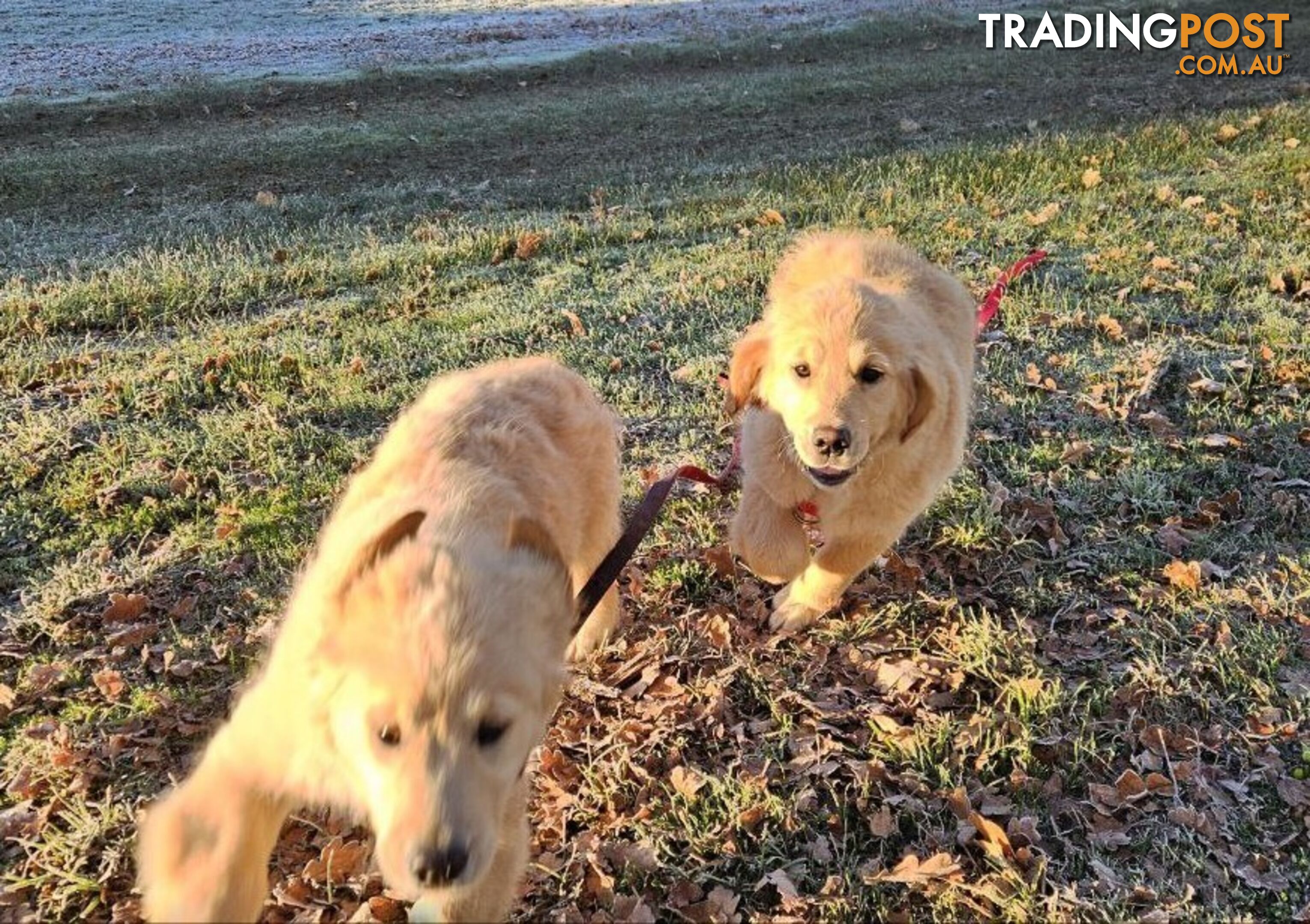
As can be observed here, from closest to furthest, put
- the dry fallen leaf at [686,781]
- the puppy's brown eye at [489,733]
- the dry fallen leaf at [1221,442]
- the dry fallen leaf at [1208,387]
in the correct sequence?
the puppy's brown eye at [489,733], the dry fallen leaf at [686,781], the dry fallen leaf at [1221,442], the dry fallen leaf at [1208,387]

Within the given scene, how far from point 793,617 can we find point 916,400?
3.48 ft

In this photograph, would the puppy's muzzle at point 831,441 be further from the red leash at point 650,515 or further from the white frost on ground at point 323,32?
the white frost on ground at point 323,32

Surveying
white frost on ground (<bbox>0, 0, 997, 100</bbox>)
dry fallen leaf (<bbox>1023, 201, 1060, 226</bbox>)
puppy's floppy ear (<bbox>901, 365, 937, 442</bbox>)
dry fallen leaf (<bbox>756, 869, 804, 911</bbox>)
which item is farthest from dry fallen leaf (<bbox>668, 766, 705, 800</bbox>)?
white frost on ground (<bbox>0, 0, 997, 100</bbox>)

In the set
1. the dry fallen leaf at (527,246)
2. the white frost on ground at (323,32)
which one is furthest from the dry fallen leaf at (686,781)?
the white frost on ground at (323,32)

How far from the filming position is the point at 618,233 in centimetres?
970

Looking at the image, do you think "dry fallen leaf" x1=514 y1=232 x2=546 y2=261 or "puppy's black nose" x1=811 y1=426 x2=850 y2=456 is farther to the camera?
"dry fallen leaf" x1=514 y1=232 x2=546 y2=261

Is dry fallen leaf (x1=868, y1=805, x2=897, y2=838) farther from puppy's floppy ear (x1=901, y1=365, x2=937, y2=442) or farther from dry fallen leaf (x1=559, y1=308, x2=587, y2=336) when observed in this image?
dry fallen leaf (x1=559, y1=308, x2=587, y2=336)

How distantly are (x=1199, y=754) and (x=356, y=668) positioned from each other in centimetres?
293

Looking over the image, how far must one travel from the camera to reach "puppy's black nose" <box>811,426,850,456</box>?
11.6 ft

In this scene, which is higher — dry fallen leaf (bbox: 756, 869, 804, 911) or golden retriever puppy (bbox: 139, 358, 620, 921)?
golden retriever puppy (bbox: 139, 358, 620, 921)

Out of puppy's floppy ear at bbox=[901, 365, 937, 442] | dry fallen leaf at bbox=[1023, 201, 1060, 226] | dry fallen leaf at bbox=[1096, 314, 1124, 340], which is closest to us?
puppy's floppy ear at bbox=[901, 365, 937, 442]

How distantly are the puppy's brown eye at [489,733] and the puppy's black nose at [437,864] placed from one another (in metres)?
0.23

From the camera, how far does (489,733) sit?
7.22 feet

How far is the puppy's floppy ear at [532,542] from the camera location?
2512 millimetres
